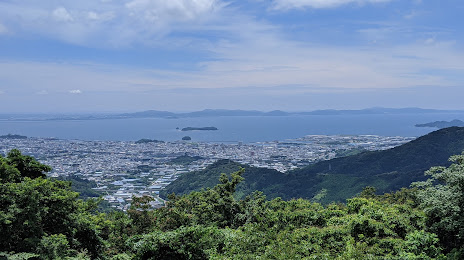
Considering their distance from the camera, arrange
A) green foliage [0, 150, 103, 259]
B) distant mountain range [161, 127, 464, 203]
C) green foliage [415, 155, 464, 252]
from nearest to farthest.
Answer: green foliage [415, 155, 464, 252]
green foliage [0, 150, 103, 259]
distant mountain range [161, 127, 464, 203]

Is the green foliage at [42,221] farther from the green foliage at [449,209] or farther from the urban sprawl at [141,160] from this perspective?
the urban sprawl at [141,160]

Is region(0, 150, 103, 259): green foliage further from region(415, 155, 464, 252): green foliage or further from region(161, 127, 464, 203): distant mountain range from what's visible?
region(161, 127, 464, 203): distant mountain range

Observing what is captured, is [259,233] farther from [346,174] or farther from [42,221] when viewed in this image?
[346,174]

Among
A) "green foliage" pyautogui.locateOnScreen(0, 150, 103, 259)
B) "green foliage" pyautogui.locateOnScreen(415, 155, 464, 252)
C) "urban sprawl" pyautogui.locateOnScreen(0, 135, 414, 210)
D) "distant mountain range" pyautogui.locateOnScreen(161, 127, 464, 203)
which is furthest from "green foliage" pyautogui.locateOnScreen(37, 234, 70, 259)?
"distant mountain range" pyautogui.locateOnScreen(161, 127, 464, 203)

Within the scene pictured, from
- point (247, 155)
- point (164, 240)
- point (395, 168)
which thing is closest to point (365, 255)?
point (164, 240)

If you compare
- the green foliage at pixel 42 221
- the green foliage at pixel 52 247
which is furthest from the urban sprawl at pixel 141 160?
the green foliage at pixel 52 247

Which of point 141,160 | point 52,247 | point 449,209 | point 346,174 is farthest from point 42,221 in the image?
point 141,160

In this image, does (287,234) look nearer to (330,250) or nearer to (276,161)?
(330,250)
